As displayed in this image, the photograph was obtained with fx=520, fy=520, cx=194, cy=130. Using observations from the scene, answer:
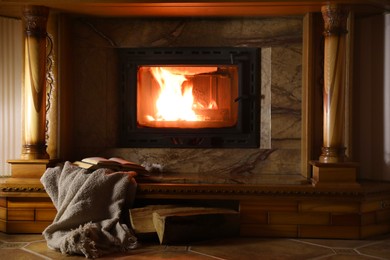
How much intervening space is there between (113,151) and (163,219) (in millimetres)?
990

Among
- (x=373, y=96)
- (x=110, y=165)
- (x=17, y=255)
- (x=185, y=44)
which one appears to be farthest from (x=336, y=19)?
(x=17, y=255)

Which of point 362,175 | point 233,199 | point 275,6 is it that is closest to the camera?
point 233,199

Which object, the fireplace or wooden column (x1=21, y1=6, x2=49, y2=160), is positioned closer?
wooden column (x1=21, y1=6, x2=49, y2=160)

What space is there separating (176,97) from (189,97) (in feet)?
0.28

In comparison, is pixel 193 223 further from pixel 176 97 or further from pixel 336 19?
pixel 336 19

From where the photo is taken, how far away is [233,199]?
9.32ft

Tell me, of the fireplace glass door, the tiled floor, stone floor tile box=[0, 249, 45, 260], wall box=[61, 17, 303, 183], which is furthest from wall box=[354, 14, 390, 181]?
stone floor tile box=[0, 249, 45, 260]

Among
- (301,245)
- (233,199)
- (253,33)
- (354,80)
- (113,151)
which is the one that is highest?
(253,33)

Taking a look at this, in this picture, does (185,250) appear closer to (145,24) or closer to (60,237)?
(60,237)

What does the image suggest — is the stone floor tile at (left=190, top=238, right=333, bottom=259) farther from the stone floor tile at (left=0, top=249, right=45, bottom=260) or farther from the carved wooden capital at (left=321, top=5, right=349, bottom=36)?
the carved wooden capital at (left=321, top=5, right=349, bottom=36)

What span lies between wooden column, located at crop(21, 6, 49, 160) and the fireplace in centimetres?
58

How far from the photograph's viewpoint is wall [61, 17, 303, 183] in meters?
3.33

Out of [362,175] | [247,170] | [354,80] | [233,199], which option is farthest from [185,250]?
[354,80]

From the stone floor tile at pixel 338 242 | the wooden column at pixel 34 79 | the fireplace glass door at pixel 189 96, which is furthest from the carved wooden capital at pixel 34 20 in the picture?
the stone floor tile at pixel 338 242
